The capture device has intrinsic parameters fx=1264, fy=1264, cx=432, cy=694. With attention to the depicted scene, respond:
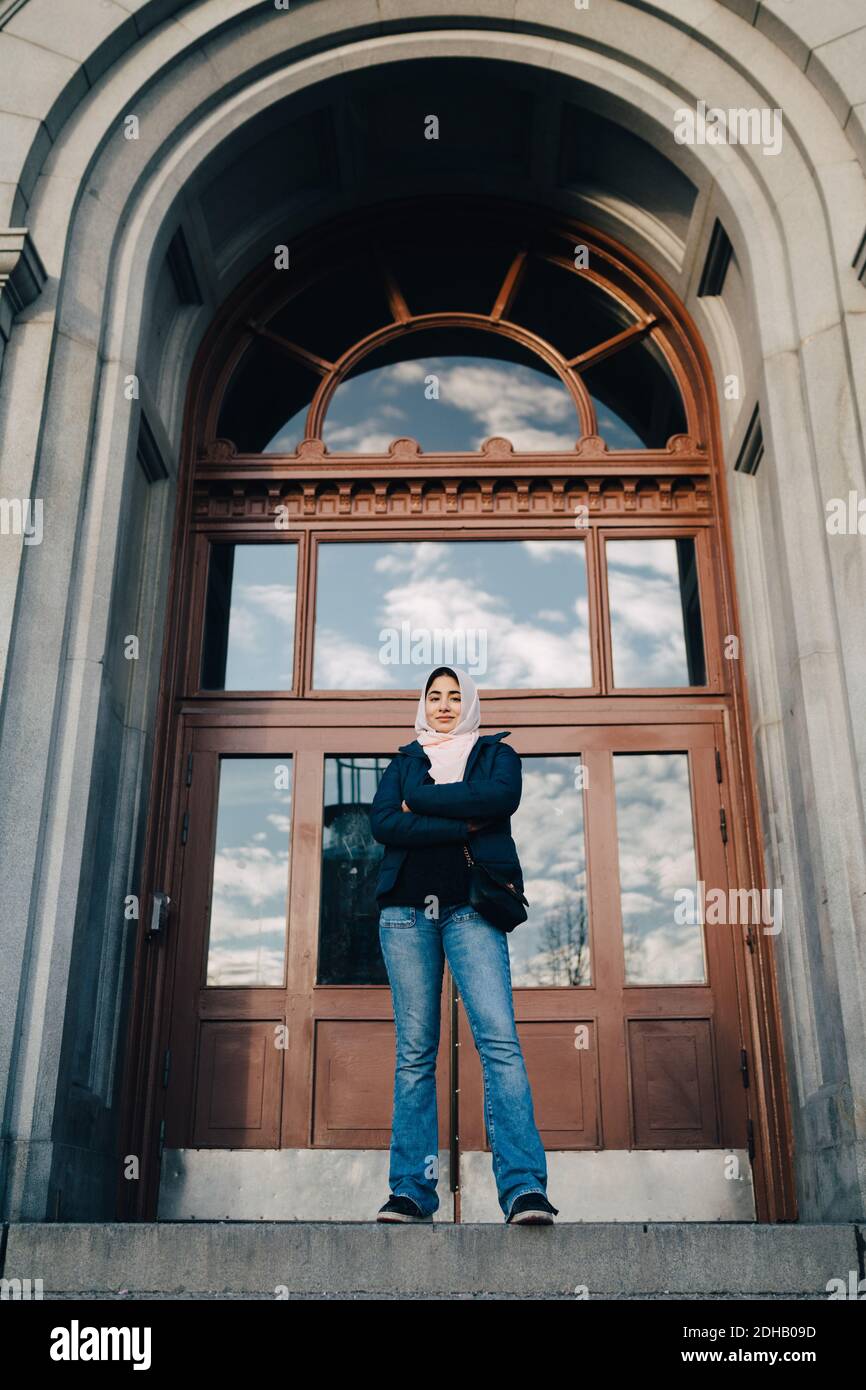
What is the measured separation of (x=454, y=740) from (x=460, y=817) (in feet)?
1.39

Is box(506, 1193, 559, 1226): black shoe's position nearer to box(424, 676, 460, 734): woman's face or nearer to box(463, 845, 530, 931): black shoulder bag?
box(463, 845, 530, 931): black shoulder bag

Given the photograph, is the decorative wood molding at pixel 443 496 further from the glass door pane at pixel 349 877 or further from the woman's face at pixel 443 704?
the woman's face at pixel 443 704

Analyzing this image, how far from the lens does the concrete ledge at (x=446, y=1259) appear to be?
4.19 m

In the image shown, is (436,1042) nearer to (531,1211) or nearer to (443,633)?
(531,1211)

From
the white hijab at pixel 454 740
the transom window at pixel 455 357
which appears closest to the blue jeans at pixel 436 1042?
the white hijab at pixel 454 740

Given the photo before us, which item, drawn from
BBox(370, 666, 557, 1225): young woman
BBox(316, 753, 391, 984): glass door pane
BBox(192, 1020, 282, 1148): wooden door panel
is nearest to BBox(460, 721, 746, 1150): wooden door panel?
BBox(316, 753, 391, 984): glass door pane

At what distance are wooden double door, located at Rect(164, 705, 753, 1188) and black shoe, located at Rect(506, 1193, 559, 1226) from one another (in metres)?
2.28

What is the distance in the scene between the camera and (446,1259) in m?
4.23

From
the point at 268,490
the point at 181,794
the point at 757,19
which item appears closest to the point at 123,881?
the point at 181,794

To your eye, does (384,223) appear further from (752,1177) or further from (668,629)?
(752,1177)

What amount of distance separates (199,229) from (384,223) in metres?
1.63

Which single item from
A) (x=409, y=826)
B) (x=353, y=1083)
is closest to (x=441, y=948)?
(x=409, y=826)

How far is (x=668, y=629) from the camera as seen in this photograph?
7.98 meters
